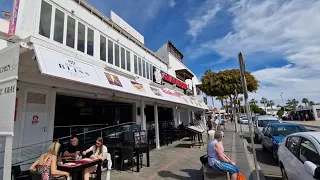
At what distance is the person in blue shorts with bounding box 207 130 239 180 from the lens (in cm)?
425

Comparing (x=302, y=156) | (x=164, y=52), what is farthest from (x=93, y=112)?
(x=302, y=156)

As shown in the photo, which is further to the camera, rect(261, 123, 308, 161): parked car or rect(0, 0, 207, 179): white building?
rect(261, 123, 308, 161): parked car

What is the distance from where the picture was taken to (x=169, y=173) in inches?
245

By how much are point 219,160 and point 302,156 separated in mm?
1691

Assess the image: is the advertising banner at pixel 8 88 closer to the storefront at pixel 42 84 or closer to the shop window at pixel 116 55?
the storefront at pixel 42 84

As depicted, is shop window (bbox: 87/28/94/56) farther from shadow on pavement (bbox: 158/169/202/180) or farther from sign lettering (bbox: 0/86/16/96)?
shadow on pavement (bbox: 158/169/202/180)

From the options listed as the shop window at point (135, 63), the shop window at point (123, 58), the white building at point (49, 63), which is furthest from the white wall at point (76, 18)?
the shop window at point (135, 63)

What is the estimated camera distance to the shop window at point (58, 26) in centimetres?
645

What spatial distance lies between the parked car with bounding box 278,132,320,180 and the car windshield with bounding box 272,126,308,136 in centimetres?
407

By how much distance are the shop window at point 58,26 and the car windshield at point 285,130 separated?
969 cm

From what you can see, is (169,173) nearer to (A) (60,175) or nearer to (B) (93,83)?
(A) (60,175)

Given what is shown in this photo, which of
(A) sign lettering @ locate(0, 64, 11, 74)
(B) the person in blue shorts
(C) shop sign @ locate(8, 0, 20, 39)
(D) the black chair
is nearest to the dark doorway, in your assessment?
(C) shop sign @ locate(8, 0, 20, 39)

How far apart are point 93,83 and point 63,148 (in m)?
3.13

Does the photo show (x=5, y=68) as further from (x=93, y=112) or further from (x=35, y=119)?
(x=93, y=112)
